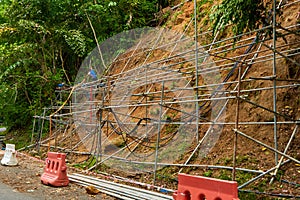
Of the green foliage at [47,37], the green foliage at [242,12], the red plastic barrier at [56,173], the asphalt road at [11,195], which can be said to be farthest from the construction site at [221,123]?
the green foliage at [47,37]

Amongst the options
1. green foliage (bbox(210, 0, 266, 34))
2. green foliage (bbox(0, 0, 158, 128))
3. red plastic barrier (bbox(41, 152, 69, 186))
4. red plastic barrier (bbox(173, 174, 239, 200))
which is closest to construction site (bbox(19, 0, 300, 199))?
green foliage (bbox(210, 0, 266, 34))

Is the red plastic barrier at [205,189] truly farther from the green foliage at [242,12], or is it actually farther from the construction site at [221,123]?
the green foliage at [242,12]

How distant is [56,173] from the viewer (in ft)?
21.7

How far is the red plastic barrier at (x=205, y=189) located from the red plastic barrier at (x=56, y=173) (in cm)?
310

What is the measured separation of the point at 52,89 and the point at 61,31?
8.62 feet

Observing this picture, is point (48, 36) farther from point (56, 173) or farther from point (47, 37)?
point (56, 173)

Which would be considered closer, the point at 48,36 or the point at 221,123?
the point at 221,123

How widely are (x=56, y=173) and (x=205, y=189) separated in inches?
150

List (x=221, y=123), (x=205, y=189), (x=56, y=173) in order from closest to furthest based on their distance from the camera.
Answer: (x=205, y=189), (x=221, y=123), (x=56, y=173)

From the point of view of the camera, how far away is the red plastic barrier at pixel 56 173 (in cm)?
646

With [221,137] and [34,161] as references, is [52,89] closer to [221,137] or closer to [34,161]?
[34,161]

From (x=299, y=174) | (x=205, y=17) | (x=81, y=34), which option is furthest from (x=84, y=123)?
(x=299, y=174)

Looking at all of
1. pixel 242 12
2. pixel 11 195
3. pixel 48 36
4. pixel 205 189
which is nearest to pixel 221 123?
pixel 242 12

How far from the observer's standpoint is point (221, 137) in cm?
686
